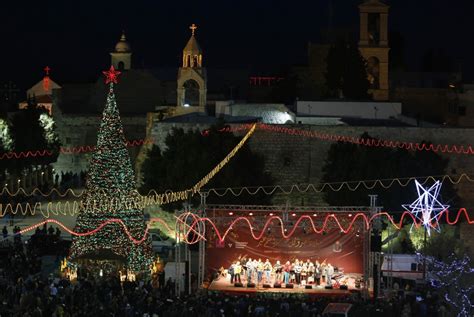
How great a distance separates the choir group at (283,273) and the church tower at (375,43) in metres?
15.7

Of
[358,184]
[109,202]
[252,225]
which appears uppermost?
[358,184]

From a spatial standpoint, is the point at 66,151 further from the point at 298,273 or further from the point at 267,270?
the point at 298,273

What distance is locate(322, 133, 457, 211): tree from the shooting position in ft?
116

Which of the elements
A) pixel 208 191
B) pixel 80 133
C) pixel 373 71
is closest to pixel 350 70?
pixel 373 71

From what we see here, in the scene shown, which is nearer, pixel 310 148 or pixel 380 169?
pixel 380 169

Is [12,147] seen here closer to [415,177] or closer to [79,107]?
[79,107]

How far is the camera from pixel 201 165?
3600cm

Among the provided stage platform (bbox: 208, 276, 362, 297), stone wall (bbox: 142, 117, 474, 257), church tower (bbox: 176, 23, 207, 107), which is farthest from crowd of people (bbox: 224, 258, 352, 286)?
church tower (bbox: 176, 23, 207, 107)

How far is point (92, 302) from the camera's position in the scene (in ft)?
76.6

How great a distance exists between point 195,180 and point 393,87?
49.8 ft

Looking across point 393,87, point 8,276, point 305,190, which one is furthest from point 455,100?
point 8,276

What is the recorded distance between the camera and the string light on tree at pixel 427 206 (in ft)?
102

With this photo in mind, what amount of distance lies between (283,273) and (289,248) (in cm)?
139

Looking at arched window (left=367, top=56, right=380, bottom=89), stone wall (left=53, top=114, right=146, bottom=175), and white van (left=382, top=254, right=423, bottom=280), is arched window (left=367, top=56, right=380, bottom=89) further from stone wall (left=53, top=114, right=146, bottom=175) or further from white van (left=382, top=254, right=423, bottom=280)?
white van (left=382, top=254, right=423, bottom=280)
